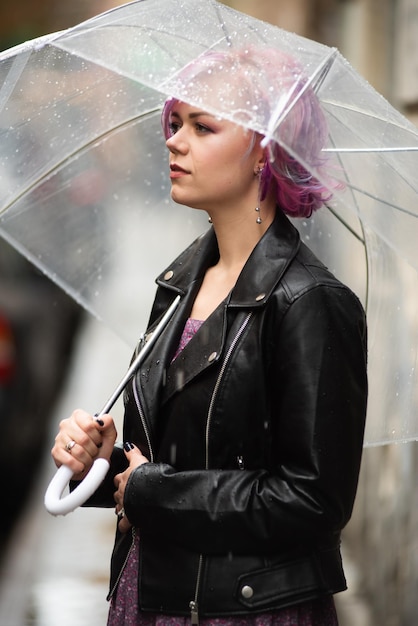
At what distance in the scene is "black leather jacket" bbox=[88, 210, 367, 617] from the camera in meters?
2.88

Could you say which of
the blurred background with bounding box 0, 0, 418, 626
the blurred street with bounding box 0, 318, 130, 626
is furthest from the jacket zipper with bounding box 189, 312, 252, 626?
the blurred background with bounding box 0, 0, 418, 626

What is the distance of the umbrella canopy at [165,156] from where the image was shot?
9.77 feet

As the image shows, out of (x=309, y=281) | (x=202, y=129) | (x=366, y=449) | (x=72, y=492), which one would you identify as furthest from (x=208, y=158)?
(x=366, y=449)

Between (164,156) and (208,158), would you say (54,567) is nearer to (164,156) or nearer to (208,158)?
(164,156)

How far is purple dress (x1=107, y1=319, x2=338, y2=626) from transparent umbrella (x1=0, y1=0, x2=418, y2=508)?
2.13 feet

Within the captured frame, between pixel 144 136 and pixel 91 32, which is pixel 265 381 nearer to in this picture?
pixel 91 32

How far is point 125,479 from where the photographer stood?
3.08 m

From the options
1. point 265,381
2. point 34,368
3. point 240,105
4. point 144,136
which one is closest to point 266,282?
point 265,381

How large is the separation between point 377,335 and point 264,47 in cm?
106

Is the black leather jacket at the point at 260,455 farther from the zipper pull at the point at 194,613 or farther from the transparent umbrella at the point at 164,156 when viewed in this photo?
the transparent umbrella at the point at 164,156

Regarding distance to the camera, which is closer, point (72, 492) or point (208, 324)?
point (72, 492)

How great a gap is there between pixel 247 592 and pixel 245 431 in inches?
15.2

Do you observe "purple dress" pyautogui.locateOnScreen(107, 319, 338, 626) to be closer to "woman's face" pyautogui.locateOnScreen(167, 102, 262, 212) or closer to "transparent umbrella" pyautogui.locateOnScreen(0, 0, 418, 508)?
"woman's face" pyautogui.locateOnScreen(167, 102, 262, 212)

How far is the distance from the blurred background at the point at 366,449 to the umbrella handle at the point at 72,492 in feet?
10.2
